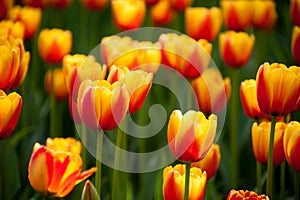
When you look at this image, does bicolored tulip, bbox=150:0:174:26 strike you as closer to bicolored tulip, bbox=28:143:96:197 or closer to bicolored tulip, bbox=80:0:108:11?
bicolored tulip, bbox=80:0:108:11

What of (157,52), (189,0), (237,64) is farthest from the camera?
(189,0)

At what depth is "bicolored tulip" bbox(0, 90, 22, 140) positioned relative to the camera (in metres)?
1.57

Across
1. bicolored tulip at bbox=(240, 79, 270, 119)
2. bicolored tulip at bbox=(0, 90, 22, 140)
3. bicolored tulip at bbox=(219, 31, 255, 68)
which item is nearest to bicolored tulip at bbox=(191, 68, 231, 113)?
bicolored tulip at bbox=(240, 79, 270, 119)

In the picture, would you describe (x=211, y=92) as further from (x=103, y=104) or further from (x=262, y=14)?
(x=262, y=14)

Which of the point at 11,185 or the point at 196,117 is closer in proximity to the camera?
the point at 196,117

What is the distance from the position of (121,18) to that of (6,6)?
0.42 metres

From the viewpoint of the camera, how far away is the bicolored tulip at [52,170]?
1.52 m

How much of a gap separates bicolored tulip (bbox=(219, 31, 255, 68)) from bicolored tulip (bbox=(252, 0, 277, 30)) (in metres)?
0.39

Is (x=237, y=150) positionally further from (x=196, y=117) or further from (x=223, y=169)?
(x=196, y=117)

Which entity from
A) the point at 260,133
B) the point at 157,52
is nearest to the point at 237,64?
the point at 157,52

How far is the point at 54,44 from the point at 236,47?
60 cm

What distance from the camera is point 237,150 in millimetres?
2285

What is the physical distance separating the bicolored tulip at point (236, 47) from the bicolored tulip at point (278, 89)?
25.0 inches

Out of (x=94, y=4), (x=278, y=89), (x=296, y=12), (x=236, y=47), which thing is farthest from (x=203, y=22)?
(x=278, y=89)
